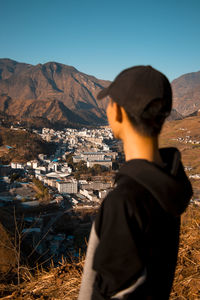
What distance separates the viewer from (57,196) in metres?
12.0

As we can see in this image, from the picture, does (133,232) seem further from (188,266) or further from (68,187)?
(68,187)

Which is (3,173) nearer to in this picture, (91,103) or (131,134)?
(131,134)

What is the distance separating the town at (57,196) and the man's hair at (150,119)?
230cm

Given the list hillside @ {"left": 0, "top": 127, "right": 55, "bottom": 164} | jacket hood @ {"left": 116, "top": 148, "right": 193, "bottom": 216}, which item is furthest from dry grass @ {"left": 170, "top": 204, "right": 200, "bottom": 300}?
hillside @ {"left": 0, "top": 127, "right": 55, "bottom": 164}

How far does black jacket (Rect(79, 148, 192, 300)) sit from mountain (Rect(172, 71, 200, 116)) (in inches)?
3395

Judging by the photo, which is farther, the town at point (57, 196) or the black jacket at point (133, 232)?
the town at point (57, 196)

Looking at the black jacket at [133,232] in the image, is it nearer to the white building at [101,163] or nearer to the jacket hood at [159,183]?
the jacket hood at [159,183]

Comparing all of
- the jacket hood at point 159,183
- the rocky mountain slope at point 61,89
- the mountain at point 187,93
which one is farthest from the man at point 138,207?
the mountain at point 187,93

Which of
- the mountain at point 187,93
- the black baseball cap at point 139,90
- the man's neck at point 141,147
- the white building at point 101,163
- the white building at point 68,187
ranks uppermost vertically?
the mountain at point 187,93

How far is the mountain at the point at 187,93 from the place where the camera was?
91.1 meters

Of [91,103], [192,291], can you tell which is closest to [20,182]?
[192,291]

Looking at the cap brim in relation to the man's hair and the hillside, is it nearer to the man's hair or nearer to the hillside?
the man's hair

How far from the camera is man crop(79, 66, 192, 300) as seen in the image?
1.51ft

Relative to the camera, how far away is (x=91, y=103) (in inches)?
3625
